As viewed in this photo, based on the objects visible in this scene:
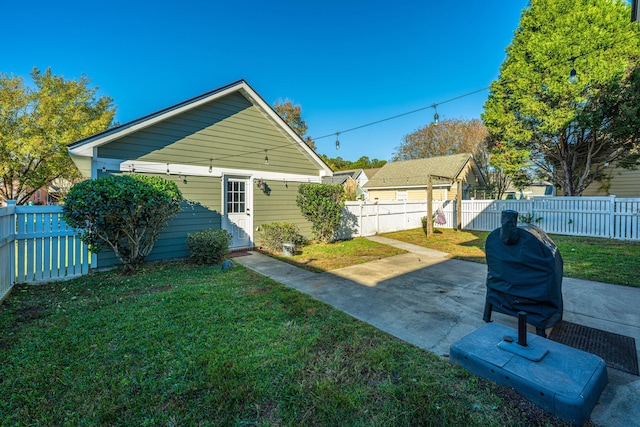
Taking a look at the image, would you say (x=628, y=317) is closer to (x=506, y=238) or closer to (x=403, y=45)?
(x=506, y=238)

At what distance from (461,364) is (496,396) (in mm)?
362

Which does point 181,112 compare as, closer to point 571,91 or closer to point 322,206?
point 322,206

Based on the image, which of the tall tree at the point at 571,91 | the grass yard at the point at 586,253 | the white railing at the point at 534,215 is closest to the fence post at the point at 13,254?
the white railing at the point at 534,215

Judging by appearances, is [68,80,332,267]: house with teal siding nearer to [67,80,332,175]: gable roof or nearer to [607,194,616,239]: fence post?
[67,80,332,175]: gable roof

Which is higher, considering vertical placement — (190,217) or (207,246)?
(190,217)

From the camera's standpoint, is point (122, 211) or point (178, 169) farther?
point (178, 169)

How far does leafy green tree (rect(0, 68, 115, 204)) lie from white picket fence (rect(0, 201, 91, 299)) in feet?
38.7

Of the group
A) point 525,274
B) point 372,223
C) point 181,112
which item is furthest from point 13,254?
point 372,223

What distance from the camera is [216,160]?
7699mm

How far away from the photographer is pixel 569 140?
12.7m

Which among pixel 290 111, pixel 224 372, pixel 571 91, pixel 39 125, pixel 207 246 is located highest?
pixel 290 111

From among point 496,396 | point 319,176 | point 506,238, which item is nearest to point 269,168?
point 319,176

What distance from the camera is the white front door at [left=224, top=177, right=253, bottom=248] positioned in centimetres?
803

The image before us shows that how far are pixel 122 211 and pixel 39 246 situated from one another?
1.63 m
